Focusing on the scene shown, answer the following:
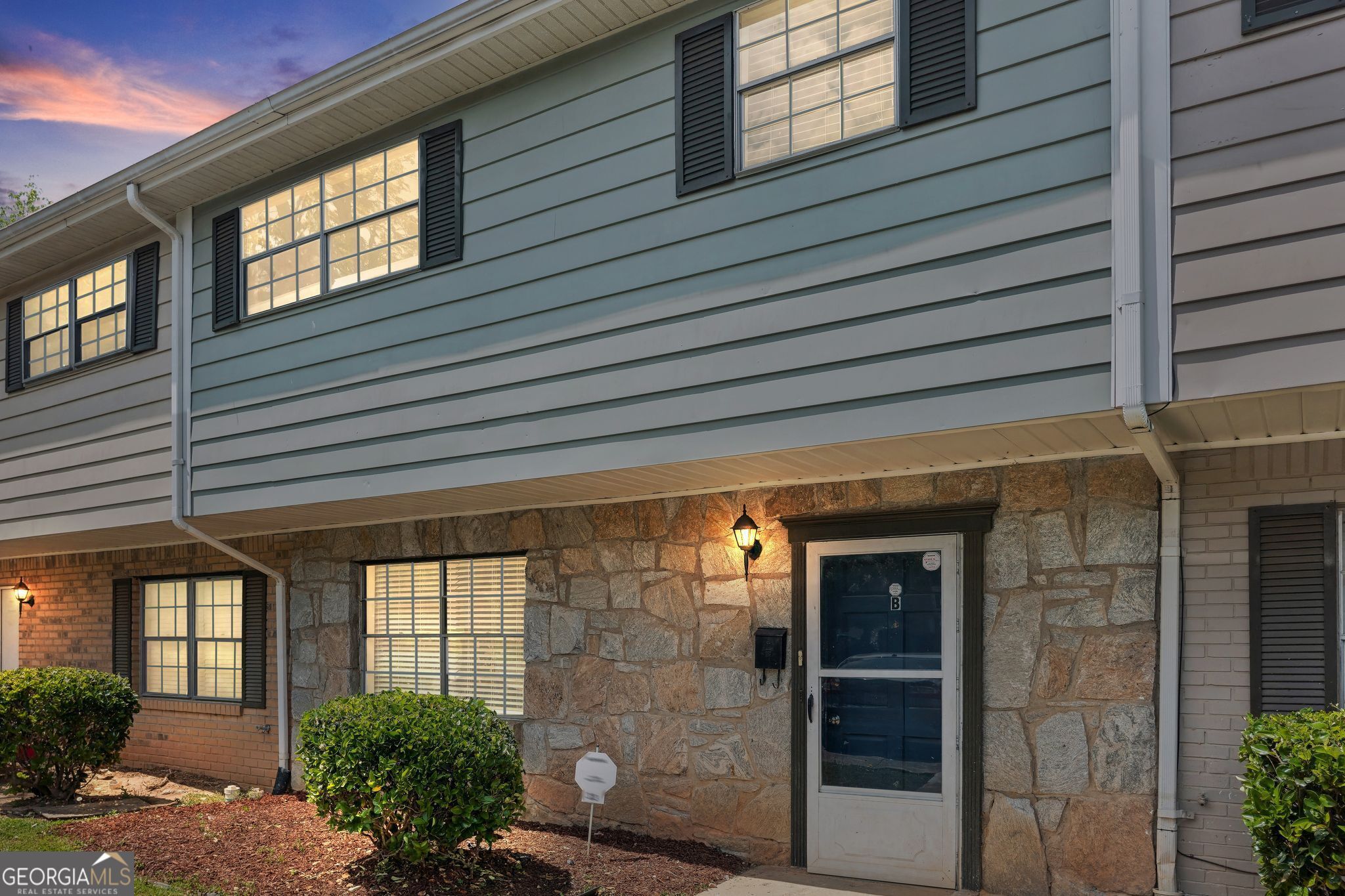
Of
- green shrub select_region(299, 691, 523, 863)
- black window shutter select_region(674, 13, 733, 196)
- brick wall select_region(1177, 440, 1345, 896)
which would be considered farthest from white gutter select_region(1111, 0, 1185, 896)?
green shrub select_region(299, 691, 523, 863)

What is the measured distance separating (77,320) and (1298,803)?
10.6 m

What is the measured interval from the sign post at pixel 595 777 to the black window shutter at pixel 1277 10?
4979 millimetres

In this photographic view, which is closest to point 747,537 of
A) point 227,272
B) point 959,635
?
point 959,635

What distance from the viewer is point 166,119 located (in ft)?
93.1

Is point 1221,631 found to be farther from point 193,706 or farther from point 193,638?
point 193,638

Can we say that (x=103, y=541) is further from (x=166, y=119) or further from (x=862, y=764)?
(x=166, y=119)

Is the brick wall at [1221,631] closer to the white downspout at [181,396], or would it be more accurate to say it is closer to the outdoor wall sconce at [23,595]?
the white downspout at [181,396]

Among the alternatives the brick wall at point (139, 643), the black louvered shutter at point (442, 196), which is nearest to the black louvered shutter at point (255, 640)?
the brick wall at point (139, 643)

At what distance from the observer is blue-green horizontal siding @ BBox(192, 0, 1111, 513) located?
15.5 feet

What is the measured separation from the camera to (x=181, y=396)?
882cm

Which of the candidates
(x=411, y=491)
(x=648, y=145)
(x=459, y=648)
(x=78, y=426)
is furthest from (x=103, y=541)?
(x=648, y=145)

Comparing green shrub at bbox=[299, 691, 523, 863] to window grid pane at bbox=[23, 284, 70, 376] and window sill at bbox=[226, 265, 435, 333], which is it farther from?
window grid pane at bbox=[23, 284, 70, 376]

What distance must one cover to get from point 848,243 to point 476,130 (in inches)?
118

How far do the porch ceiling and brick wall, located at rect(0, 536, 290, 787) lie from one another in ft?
6.72
